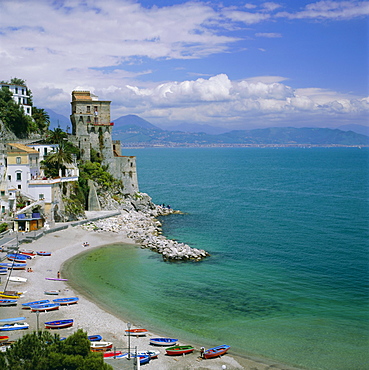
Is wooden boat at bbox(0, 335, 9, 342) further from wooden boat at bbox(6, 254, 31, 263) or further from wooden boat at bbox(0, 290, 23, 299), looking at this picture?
wooden boat at bbox(6, 254, 31, 263)

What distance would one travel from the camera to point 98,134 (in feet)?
235

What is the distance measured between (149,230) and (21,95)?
3367 cm

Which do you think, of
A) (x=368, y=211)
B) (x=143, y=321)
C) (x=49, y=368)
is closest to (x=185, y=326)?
(x=143, y=321)

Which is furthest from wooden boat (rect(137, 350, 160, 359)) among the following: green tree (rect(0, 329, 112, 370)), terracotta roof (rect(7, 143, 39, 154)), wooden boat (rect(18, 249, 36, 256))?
terracotta roof (rect(7, 143, 39, 154))

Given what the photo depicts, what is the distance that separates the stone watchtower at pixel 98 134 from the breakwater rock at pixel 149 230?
701 centimetres

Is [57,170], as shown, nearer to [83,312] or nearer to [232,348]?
[83,312]

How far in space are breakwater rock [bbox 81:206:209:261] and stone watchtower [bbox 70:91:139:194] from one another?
23.0ft

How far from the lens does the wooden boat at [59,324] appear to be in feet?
91.0

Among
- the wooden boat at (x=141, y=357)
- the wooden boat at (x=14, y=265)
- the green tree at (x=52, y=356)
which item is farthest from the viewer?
the wooden boat at (x=14, y=265)

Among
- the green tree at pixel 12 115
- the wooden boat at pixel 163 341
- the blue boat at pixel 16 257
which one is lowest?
the wooden boat at pixel 163 341

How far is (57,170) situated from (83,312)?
3305 cm

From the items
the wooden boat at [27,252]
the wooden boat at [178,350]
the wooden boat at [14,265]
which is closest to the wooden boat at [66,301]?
the wooden boat at [14,265]

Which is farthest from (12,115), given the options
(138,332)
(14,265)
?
(138,332)

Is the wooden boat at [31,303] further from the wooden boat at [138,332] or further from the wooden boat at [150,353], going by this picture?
the wooden boat at [150,353]
